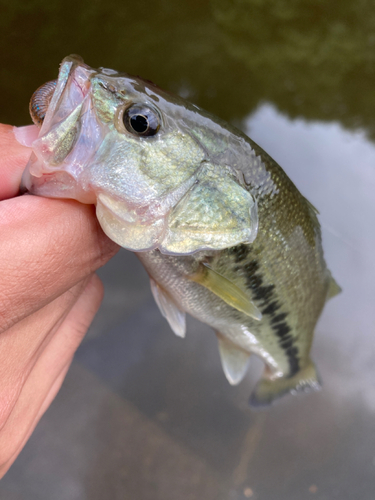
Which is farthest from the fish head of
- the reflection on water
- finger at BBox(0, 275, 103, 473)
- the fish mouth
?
the reflection on water

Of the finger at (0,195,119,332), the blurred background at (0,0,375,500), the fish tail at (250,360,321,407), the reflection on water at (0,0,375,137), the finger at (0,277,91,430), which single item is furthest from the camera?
the reflection on water at (0,0,375,137)

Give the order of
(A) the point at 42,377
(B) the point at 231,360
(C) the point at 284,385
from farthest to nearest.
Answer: (C) the point at 284,385 < (B) the point at 231,360 < (A) the point at 42,377

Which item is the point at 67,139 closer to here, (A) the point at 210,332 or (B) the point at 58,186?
(B) the point at 58,186

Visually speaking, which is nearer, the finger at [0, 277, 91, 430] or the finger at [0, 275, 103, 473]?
the finger at [0, 277, 91, 430]

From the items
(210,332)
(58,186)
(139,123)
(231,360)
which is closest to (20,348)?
(58,186)

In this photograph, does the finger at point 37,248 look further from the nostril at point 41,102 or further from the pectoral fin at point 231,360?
the pectoral fin at point 231,360

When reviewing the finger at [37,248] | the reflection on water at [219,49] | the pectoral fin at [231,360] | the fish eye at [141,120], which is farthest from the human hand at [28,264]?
the reflection on water at [219,49]

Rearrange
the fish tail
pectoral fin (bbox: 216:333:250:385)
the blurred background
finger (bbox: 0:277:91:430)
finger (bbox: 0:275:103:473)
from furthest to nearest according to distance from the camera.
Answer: the blurred background < the fish tail < pectoral fin (bbox: 216:333:250:385) < finger (bbox: 0:275:103:473) < finger (bbox: 0:277:91:430)

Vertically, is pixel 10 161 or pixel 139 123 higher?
pixel 139 123

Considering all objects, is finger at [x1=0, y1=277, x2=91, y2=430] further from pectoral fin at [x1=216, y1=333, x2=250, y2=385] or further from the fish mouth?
pectoral fin at [x1=216, y1=333, x2=250, y2=385]
